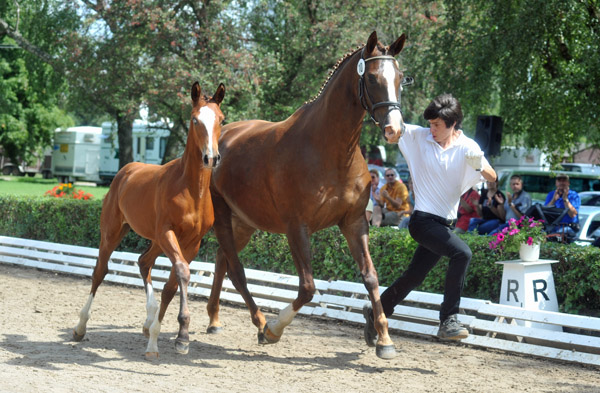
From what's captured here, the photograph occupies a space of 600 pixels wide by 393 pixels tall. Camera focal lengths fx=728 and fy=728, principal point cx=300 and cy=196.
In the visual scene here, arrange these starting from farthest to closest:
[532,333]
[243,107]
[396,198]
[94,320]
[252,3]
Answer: [252,3]
[243,107]
[396,198]
[94,320]
[532,333]

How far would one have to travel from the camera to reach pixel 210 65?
19547 mm

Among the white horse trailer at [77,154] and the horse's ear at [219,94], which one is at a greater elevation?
the horse's ear at [219,94]

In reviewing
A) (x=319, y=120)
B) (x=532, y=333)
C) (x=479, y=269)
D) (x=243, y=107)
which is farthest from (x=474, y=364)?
(x=243, y=107)

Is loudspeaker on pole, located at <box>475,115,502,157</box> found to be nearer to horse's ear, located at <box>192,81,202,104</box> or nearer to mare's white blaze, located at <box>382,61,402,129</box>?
mare's white blaze, located at <box>382,61,402,129</box>

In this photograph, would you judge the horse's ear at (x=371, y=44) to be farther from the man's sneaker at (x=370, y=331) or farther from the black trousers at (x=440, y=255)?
the man's sneaker at (x=370, y=331)

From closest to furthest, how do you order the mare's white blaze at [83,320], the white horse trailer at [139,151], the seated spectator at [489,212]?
the mare's white blaze at [83,320] → the seated spectator at [489,212] → the white horse trailer at [139,151]

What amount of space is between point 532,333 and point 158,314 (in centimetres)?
352

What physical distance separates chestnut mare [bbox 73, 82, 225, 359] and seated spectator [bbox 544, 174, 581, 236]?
6643 mm

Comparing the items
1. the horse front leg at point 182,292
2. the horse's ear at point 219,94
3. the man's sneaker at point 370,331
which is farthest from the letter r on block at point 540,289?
the horse's ear at point 219,94

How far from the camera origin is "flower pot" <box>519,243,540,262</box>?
24.7 ft

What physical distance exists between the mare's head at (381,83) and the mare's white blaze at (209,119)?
1244 millimetres

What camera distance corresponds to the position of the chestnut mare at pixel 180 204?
602cm

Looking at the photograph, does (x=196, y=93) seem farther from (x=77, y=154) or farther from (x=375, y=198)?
(x=77, y=154)

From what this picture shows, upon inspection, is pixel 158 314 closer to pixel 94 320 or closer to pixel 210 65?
pixel 94 320
